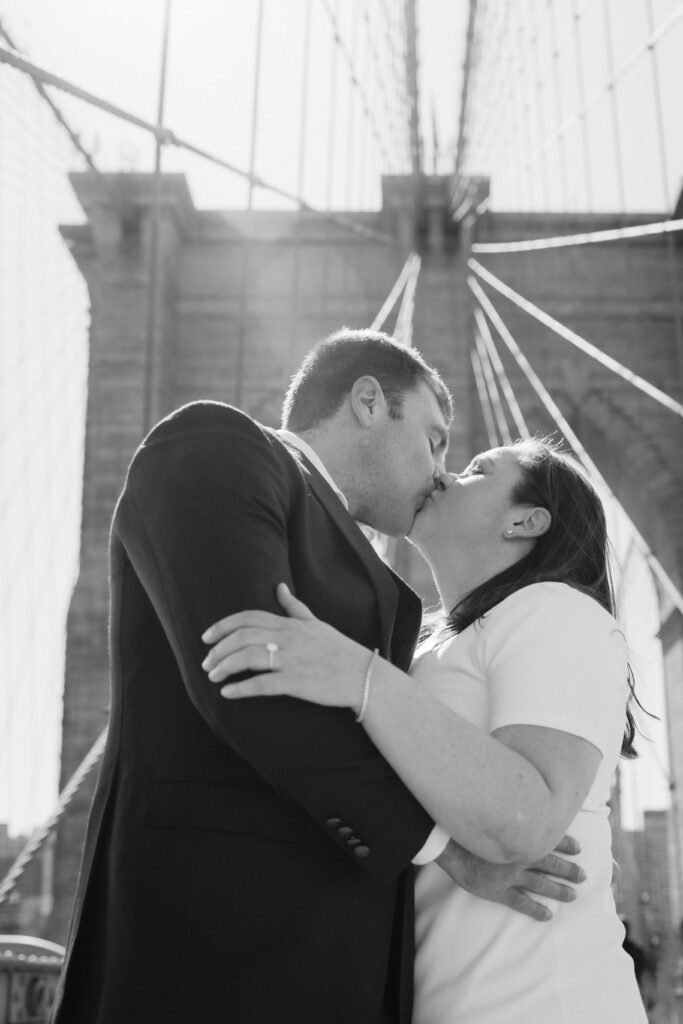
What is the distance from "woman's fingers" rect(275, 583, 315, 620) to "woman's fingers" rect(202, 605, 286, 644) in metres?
0.03

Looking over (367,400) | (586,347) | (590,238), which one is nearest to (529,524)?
(367,400)

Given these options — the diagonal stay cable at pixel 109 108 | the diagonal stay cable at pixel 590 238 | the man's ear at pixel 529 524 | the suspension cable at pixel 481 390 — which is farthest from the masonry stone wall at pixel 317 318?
the man's ear at pixel 529 524

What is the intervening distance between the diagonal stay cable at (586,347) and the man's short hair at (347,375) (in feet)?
A: 8.35

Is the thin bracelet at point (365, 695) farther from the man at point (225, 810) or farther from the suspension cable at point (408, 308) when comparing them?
the suspension cable at point (408, 308)

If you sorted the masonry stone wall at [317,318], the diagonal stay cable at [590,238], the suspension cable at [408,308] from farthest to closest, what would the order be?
the masonry stone wall at [317,318], the suspension cable at [408,308], the diagonal stay cable at [590,238]

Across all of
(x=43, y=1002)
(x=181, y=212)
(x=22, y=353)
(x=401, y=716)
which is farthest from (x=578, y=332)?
(x=401, y=716)

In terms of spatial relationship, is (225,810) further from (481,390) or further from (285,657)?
(481,390)

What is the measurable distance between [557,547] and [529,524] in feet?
0.23

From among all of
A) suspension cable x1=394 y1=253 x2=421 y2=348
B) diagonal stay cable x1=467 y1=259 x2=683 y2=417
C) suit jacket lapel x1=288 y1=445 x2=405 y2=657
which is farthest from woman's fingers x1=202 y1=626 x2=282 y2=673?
suspension cable x1=394 y1=253 x2=421 y2=348

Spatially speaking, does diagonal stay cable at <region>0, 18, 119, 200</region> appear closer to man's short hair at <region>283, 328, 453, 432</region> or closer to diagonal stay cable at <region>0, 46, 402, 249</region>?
diagonal stay cable at <region>0, 46, 402, 249</region>

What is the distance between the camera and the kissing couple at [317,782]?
1.12 m

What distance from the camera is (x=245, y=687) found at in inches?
43.3

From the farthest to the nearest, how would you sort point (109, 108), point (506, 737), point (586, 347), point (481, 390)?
point (481, 390), point (586, 347), point (109, 108), point (506, 737)

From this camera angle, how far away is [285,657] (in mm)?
1114
